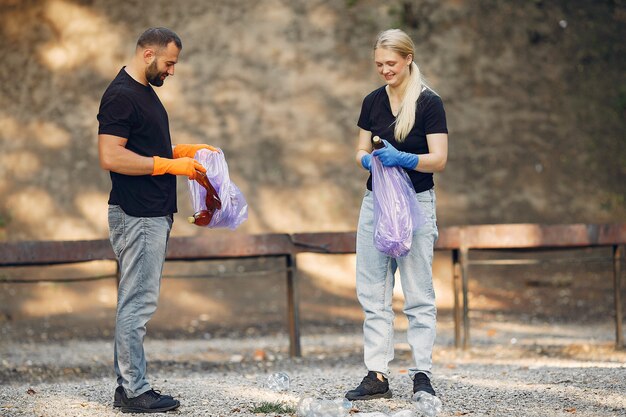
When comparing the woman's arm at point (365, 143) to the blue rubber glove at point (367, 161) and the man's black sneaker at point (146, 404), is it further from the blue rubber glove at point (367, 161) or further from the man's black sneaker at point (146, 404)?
the man's black sneaker at point (146, 404)

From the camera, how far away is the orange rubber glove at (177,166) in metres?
4.45

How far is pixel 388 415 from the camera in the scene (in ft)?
14.3

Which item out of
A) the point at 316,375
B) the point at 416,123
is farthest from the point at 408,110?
the point at 316,375

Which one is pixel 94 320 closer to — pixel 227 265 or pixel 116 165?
pixel 227 265

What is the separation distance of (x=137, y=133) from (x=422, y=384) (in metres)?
1.84

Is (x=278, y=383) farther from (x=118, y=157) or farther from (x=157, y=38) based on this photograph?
(x=157, y=38)

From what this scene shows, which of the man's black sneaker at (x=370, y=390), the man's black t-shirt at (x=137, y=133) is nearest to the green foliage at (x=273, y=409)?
the man's black sneaker at (x=370, y=390)

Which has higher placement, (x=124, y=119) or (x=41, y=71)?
(x=41, y=71)

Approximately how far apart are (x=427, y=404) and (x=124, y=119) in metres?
1.95

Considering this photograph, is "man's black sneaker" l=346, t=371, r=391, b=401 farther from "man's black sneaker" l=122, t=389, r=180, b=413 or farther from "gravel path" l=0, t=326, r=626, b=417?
"man's black sneaker" l=122, t=389, r=180, b=413

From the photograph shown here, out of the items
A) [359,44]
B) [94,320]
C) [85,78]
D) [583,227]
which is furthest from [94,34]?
[583,227]

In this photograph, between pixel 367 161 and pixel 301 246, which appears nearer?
pixel 367 161

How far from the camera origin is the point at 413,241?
4.70 meters

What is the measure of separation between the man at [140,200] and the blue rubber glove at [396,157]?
Answer: 2.96 ft
